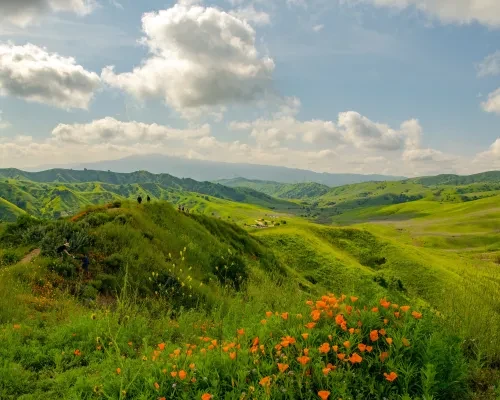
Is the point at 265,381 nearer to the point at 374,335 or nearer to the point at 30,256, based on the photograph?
the point at 374,335

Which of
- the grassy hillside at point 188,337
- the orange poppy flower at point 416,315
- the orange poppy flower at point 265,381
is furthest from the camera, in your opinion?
the orange poppy flower at point 416,315

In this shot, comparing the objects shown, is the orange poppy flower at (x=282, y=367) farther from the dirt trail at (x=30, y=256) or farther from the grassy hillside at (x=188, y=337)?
the dirt trail at (x=30, y=256)

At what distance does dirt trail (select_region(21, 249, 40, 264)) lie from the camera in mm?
15289

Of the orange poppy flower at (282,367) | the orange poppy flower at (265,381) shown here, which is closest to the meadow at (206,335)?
the orange poppy flower at (265,381)

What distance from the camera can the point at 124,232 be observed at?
18766 millimetres

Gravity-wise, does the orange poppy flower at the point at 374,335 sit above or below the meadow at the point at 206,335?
above

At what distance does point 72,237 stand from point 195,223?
11.6 m

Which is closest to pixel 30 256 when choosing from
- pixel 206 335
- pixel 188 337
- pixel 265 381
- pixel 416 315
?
pixel 188 337

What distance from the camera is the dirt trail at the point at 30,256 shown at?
15289 millimetres

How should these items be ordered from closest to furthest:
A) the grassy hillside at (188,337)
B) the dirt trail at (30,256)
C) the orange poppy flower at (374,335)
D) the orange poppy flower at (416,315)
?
the grassy hillside at (188,337), the orange poppy flower at (374,335), the orange poppy flower at (416,315), the dirt trail at (30,256)

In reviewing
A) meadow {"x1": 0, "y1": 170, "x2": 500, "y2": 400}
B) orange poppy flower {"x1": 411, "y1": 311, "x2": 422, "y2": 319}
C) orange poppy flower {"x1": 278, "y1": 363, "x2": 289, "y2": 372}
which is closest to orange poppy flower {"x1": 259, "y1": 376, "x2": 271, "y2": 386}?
meadow {"x1": 0, "y1": 170, "x2": 500, "y2": 400}

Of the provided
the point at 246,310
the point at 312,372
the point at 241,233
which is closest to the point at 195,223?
the point at 241,233

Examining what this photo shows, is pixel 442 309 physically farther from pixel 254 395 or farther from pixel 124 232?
pixel 124 232

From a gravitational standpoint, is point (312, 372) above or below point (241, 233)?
above
